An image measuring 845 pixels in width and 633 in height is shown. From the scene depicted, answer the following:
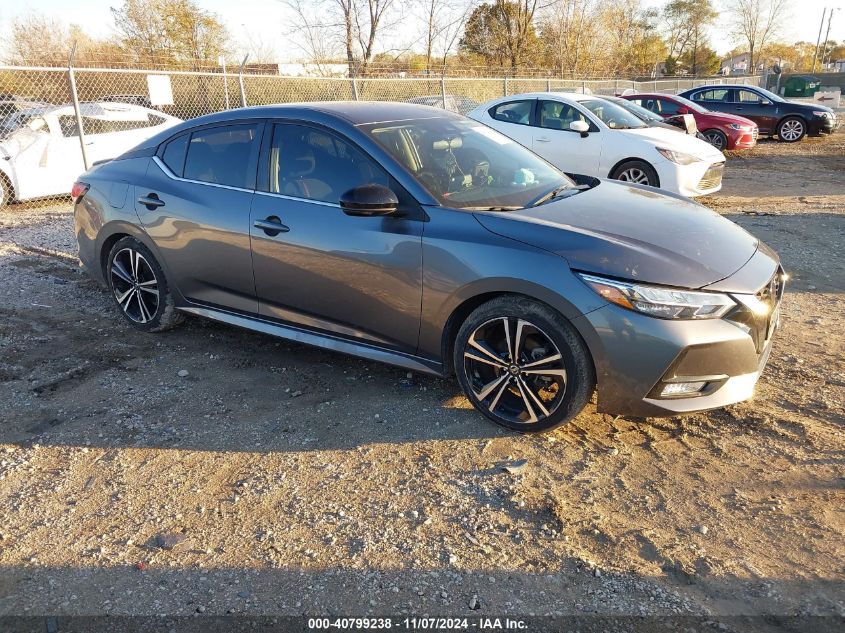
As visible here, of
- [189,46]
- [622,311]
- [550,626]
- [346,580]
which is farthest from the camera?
[189,46]

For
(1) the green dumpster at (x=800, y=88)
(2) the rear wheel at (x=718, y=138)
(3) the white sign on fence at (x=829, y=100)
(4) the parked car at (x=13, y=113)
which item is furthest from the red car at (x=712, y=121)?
(1) the green dumpster at (x=800, y=88)

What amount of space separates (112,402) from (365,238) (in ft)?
6.22

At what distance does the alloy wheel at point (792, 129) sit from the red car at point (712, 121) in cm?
354

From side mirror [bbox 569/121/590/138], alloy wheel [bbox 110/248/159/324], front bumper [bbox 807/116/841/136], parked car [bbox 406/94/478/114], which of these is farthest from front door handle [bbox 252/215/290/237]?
front bumper [bbox 807/116/841/136]

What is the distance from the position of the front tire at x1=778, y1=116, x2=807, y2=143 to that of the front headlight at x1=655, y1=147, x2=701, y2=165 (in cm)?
1221

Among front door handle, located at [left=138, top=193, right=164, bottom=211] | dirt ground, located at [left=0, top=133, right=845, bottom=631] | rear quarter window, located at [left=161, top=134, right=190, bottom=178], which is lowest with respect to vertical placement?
dirt ground, located at [left=0, top=133, right=845, bottom=631]

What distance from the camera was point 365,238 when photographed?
12.3ft

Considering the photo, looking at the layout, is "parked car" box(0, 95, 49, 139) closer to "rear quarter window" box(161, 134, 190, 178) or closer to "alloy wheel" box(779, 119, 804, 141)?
"rear quarter window" box(161, 134, 190, 178)

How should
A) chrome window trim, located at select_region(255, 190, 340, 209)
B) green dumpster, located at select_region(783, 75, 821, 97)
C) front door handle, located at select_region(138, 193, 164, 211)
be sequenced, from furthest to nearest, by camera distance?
green dumpster, located at select_region(783, 75, 821, 97)
front door handle, located at select_region(138, 193, 164, 211)
chrome window trim, located at select_region(255, 190, 340, 209)

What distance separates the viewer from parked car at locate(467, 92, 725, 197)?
29.8ft

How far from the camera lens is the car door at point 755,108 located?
1869 centimetres

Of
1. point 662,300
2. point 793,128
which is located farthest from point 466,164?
point 793,128

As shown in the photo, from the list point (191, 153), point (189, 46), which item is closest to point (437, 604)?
point (191, 153)

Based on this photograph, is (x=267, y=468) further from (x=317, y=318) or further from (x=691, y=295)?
(x=691, y=295)
